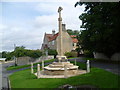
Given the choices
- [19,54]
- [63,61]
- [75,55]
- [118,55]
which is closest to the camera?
[63,61]

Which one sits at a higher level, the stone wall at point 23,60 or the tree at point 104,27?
the tree at point 104,27

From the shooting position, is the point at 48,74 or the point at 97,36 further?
the point at 97,36

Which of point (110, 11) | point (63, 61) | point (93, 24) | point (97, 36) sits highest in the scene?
point (110, 11)

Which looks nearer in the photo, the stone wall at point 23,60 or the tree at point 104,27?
the tree at point 104,27

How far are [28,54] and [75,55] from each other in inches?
604

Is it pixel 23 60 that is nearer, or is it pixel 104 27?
pixel 104 27

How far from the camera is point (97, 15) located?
25.7 meters

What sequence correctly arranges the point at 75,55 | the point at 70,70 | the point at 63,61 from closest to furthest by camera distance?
the point at 70,70
the point at 63,61
the point at 75,55

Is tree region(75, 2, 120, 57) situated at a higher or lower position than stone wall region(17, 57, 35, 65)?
higher

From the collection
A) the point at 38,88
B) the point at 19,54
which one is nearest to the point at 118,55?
the point at 38,88

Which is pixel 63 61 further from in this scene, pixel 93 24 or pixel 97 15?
pixel 97 15

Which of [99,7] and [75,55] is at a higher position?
[99,7]

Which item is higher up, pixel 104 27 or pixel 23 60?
pixel 104 27

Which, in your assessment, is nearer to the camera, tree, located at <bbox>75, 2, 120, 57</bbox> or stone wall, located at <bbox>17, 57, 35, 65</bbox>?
tree, located at <bbox>75, 2, 120, 57</bbox>
